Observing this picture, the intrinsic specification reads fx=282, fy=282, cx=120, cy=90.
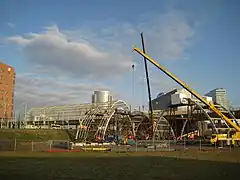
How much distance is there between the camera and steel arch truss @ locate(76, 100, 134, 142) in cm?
7900

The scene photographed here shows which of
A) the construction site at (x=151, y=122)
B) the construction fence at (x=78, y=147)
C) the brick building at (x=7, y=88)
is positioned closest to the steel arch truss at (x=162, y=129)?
the construction site at (x=151, y=122)

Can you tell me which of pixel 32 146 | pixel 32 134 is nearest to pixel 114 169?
pixel 32 146

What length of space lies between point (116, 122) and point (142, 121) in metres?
14.0

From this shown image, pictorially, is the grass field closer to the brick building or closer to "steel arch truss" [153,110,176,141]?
"steel arch truss" [153,110,176,141]

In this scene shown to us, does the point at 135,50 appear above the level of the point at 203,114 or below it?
above

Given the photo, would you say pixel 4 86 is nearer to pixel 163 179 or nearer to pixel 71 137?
pixel 71 137

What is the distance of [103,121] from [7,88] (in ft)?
318

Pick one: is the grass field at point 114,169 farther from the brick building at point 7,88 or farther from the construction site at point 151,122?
the brick building at point 7,88

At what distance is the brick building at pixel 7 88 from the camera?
14930 cm

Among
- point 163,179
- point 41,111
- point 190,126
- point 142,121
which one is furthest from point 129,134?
point 163,179

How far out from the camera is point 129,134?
89688 millimetres

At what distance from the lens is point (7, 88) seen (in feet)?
514

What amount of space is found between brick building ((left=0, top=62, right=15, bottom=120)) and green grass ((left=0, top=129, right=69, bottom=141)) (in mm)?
69703

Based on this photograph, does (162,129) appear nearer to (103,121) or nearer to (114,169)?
(103,121)
